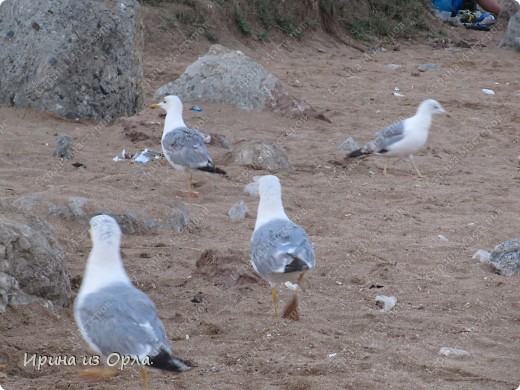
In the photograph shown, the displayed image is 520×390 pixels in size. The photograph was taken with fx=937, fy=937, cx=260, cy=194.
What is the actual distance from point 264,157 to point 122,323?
18.0 ft

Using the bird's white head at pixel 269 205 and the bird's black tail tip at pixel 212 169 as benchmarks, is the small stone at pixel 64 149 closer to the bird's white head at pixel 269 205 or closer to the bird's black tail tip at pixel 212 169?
the bird's black tail tip at pixel 212 169

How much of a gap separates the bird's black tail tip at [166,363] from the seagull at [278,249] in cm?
138

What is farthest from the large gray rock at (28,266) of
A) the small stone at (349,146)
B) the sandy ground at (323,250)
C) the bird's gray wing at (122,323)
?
the small stone at (349,146)

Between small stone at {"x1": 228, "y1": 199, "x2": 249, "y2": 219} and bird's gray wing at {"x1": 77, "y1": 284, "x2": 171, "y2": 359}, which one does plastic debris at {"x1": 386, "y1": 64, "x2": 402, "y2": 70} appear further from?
bird's gray wing at {"x1": 77, "y1": 284, "x2": 171, "y2": 359}

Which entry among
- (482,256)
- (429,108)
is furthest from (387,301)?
(429,108)

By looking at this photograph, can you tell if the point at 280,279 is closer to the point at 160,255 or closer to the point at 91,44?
the point at 160,255

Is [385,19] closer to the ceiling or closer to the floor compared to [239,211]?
closer to the floor

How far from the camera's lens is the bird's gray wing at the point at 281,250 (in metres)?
5.29

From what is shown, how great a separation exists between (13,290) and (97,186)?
8.85ft

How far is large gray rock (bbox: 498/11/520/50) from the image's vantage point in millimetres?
19609

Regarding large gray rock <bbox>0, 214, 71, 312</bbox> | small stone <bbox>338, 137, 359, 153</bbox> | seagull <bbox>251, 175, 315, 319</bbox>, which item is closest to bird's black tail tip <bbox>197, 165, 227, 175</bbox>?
small stone <bbox>338, 137, 359, 153</bbox>

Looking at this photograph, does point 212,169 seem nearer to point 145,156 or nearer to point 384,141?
point 145,156

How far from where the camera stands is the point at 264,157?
31.3 ft

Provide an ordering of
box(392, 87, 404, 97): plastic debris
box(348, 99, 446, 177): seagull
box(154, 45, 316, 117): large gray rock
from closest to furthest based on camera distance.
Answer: box(348, 99, 446, 177): seagull < box(154, 45, 316, 117): large gray rock < box(392, 87, 404, 97): plastic debris
